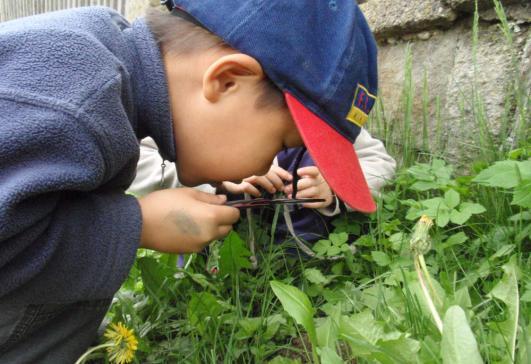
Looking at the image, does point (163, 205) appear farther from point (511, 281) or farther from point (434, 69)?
point (434, 69)

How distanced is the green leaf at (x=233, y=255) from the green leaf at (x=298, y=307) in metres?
0.31

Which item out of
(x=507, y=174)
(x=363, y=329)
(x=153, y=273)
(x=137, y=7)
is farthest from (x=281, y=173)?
(x=137, y=7)


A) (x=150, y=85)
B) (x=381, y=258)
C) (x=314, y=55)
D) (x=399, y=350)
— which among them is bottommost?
(x=381, y=258)

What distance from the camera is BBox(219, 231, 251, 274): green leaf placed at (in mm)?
1281

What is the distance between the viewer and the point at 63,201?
101 centimetres

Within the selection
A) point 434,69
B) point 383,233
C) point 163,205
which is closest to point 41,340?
point 163,205

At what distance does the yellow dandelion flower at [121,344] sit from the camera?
1101 mm

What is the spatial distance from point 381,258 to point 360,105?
0.38 metres

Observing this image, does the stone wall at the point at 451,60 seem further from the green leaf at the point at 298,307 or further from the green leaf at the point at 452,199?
the green leaf at the point at 298,307

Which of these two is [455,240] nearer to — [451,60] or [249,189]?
[249,189]

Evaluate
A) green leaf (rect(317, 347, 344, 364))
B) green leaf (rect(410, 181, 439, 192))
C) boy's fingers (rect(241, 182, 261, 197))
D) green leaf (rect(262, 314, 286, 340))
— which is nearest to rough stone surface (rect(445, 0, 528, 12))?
green leaf (rect(410, 181, 439, 192))

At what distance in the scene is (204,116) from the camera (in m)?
1.07

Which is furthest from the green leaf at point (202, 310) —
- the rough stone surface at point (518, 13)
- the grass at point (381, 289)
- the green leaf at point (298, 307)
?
the rough stone surface at point (518, 13)

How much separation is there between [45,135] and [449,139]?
131 cm
